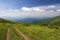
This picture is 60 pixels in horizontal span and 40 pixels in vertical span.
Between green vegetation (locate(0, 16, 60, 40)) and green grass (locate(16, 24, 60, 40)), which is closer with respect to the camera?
green vegetation (locate(0, 16, 60, 40))

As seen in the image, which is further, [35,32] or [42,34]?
[35,32]

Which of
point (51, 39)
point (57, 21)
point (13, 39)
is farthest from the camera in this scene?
point (57, 21)

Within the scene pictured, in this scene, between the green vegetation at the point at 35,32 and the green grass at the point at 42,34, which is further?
the green grass at the point at 42,34

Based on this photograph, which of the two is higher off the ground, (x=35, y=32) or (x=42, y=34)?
(x=35, y=32)

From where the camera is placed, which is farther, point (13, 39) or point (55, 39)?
point (55, 39)

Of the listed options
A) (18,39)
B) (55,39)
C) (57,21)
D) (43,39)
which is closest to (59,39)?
(55,39)

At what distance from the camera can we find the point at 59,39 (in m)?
28.6

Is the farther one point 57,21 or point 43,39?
point 57,21

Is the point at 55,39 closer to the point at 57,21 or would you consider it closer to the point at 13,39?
the point at 13,39

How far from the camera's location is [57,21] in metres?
186

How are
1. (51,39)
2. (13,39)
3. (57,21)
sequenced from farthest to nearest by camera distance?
1. (57,21)
2. (51,39)
3. (13,39)

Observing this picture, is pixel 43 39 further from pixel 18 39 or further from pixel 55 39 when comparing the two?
pixel 18 39

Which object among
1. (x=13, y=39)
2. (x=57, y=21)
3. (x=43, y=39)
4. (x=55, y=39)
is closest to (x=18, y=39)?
(x=13, y=39)

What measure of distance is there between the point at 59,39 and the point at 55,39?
69 cm
